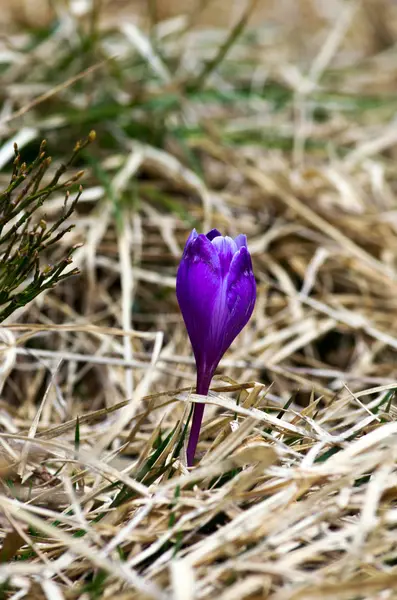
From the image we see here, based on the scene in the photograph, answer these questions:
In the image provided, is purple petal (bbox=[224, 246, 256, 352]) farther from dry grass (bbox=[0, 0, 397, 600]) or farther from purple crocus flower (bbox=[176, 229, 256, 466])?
dry grass (bbox=[0, 0, 397, 600])

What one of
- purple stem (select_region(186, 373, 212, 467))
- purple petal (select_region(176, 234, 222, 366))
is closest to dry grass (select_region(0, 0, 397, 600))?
purple stem (select_region(186, 373, 212, 467))

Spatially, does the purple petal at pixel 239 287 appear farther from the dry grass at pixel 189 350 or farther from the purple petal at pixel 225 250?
the dry grass at pixel 189 350

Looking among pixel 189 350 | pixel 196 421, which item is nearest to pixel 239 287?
pixel 196 421

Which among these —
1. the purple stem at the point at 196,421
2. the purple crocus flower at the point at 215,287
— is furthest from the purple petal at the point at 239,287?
the purple stem at the point at 196,421

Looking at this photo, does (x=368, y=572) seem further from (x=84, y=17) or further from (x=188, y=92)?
(x=84, y=17)

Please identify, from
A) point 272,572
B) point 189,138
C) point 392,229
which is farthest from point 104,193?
point 272,572

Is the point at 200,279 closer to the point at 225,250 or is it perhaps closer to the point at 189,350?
the point at 225,250
